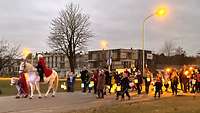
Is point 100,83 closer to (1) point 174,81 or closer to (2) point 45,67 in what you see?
(2) point 45,67

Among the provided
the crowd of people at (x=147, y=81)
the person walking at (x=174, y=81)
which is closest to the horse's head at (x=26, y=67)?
the crowd of people at (x=147, y=81)

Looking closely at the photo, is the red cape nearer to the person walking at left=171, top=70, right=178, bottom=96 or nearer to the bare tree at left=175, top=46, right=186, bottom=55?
the person walking at left=171, top=70, right=178, bottom=96

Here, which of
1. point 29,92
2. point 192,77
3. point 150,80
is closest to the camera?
point 29,92

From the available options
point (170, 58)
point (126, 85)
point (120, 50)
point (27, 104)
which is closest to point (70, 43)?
point (170, 58)

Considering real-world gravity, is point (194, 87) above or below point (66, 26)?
below

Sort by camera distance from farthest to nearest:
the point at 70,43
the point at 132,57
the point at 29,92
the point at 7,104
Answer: the point at 132,57, the point at 70,43, the point at 29,92, the point at 7,104

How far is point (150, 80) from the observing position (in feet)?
126

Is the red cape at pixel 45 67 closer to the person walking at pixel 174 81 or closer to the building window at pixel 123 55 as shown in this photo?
the person walking at pixel 174 81

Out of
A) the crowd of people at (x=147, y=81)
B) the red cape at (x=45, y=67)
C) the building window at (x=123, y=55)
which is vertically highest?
the building window at (x=123, y=55)

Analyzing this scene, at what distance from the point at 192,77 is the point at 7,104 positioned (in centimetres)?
1990

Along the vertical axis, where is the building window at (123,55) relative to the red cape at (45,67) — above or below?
above

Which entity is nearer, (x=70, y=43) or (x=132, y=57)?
(x=70, y=43)

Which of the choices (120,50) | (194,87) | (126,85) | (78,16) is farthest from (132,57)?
(126,85)

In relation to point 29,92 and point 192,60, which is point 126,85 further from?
point 192,60
